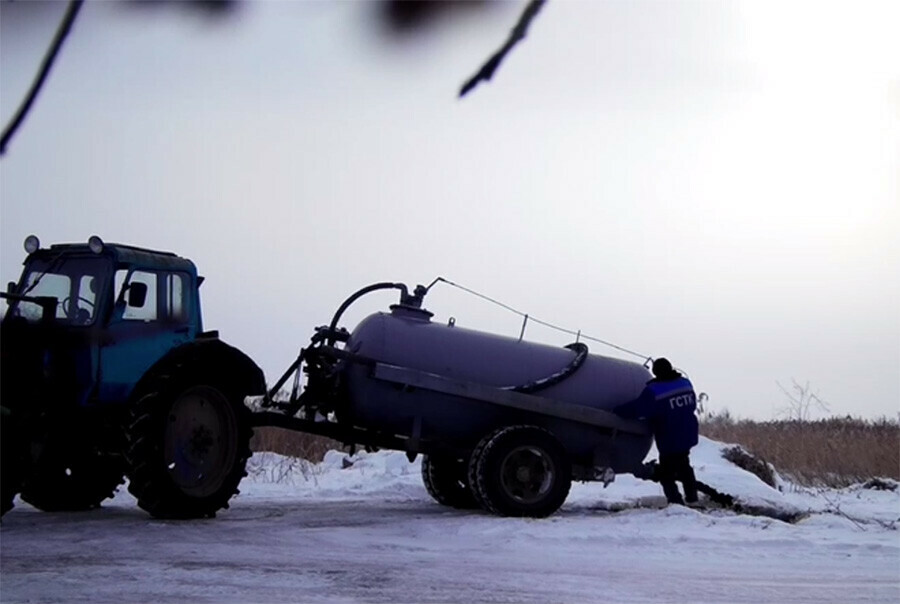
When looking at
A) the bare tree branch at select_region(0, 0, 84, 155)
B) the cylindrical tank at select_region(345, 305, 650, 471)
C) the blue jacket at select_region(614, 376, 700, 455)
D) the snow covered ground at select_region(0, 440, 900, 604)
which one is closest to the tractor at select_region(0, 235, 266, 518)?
the snow covered ground at select_region(0, 440, 900, 604)

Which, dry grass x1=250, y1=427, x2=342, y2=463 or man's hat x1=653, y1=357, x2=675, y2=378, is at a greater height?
man's hat x1=653, y1=357, x2=675, y2=378

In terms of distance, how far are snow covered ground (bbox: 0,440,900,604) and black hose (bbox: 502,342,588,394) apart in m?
1.25

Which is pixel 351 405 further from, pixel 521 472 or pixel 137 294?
pixel 137 294

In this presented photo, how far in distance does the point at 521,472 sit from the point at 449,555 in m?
2.43

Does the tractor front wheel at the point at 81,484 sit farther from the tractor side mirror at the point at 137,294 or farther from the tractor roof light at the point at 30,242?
the tractor roof light at the point at 30,242

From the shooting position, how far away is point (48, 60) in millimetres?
1150

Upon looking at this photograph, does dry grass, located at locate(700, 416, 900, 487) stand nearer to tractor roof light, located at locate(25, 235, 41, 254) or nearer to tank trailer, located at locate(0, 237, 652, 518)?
tank trailer, located at locate(0, 237, 652, 518)

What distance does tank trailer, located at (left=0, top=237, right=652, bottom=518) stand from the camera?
10953 millimetres

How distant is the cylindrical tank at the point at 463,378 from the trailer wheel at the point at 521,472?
14.6 inches

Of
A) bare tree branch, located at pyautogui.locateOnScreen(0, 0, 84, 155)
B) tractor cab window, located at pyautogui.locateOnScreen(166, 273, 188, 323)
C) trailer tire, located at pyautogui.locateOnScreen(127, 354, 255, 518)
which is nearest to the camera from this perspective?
bare tree branch, located at pyautogui.locateOnScreen(0, 0, 84, 155)

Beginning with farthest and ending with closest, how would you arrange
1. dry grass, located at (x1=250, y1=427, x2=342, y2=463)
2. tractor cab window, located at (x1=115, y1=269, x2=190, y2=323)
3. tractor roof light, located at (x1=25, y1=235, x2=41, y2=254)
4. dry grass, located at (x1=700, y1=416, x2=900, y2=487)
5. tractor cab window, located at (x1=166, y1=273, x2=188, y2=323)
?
dry grass, located at (x1=250, y1=427, x2=342, y2=463)
dry grass, located at (x1=700, y1=416, x2=900, y2=487)
tractor cab window, located at (x1=166, y1=273, x2=188, y2=323)
tractor cab window, located at (x1=115, y1=269, x2=190, y2=323)
tractor roof light, located at (x1=25, y1=235, x2=41, y2=254)

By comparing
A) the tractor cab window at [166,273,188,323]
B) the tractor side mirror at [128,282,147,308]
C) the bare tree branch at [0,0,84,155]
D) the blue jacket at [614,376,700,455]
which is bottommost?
the bare tree branch at [0,0,84,155]

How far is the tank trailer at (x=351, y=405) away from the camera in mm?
10953

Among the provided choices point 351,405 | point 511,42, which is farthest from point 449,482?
point 511,42
